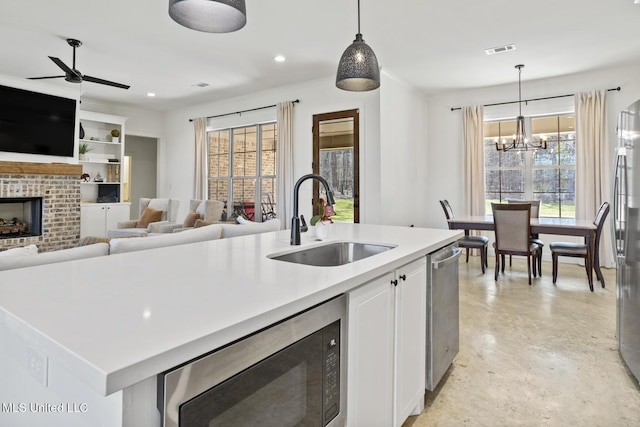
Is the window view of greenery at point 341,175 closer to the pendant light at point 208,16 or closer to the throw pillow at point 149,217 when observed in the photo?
the throw pillow at point 149,217

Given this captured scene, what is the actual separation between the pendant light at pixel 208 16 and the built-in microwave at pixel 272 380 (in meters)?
1.22

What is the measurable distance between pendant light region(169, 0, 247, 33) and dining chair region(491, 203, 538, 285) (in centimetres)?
379

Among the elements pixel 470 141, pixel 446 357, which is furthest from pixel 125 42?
pixel 470 141

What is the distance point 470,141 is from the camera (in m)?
6.22

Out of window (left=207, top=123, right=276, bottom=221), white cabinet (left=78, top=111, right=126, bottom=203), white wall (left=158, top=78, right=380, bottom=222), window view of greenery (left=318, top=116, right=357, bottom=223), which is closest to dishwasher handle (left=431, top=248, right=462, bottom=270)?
white wall (left=158, top=78, right=380, bottom=222)

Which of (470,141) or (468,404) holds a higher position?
(470,141)

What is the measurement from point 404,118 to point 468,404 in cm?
476

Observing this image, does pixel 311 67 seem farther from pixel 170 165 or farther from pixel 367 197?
pixel 170 165

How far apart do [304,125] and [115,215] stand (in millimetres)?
4045

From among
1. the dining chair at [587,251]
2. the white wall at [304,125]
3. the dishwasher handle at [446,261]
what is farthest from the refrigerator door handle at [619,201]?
the white wall at [304,125]

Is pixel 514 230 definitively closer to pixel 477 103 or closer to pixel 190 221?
pixel 477 103

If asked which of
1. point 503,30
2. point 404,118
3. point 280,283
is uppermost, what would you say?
point 503,30

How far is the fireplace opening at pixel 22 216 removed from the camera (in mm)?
5352

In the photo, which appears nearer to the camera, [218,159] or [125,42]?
[125,42]
